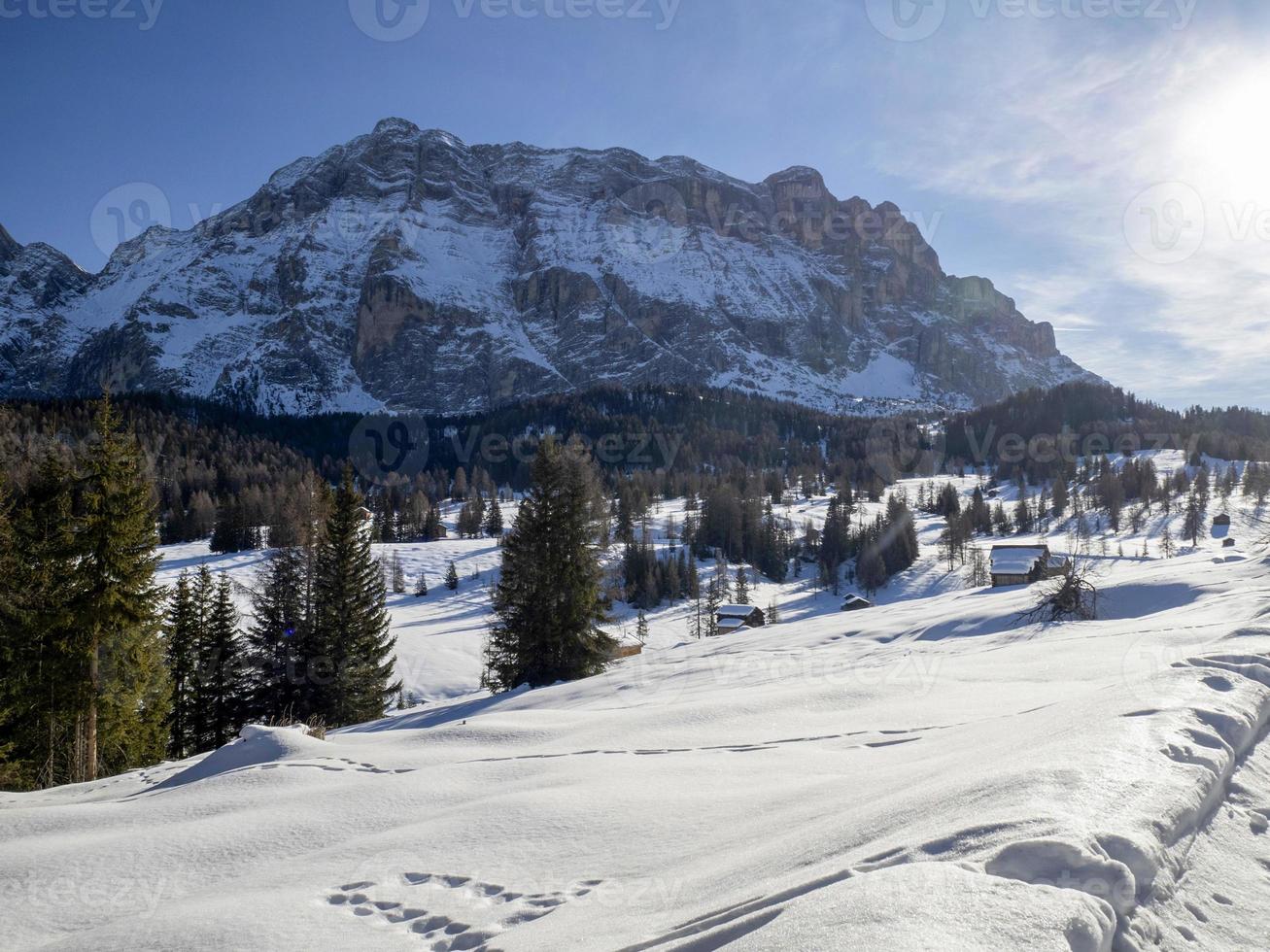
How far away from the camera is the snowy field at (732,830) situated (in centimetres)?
283

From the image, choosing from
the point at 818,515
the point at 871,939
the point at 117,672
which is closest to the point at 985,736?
the point at 871,939

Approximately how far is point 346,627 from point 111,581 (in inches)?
421

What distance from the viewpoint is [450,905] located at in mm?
4043

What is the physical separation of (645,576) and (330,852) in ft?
285

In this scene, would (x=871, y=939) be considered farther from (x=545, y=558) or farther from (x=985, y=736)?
(x=545, y=558)

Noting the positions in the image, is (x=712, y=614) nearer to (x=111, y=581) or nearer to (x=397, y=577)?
(x=397, y=577)

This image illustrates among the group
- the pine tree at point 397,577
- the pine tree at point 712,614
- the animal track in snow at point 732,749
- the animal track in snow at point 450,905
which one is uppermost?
the animal track in snow at point 450,905

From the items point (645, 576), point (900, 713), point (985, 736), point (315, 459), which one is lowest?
point (645, 576)

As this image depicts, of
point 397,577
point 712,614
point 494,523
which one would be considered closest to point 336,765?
point 712,614

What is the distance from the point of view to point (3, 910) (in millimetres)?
4441

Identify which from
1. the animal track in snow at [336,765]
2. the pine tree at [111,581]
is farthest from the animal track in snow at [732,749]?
the pine tree at [111,581]

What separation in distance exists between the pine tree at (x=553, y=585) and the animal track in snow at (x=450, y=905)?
63.5 feet

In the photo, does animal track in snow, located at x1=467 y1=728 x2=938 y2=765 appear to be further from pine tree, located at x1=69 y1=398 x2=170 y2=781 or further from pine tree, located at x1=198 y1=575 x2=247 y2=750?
pine tree, located at x1=198 y1=575 x2=247 y2=750

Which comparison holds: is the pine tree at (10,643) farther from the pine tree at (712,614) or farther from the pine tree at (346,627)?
the pine tree at (712,614)
